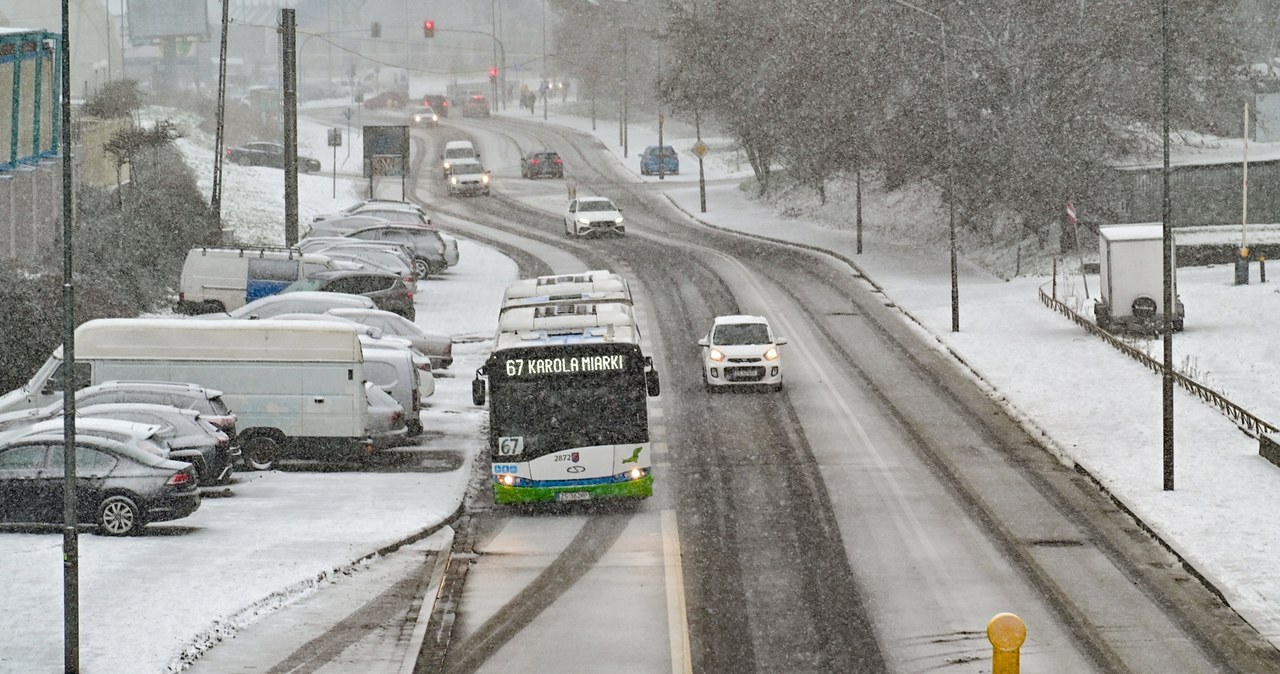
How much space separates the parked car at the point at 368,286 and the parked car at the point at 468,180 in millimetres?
32257

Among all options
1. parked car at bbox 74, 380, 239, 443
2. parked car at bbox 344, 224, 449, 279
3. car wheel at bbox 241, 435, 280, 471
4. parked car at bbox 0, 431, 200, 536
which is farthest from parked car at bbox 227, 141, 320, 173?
parked car at bbox 0, 431, 200, 536

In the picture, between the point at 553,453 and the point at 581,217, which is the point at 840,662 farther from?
the point at 581,217

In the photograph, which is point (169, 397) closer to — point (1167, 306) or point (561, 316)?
point (561, 316)

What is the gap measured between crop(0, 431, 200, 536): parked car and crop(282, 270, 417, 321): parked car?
17.8 metres

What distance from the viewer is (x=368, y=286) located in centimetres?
4097

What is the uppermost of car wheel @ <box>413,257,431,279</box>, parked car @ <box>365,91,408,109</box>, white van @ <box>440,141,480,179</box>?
parked car @ <box>365,91,408,109</box>

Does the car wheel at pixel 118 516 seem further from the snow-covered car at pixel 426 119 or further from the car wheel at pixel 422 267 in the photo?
the snow-covered car at pixel 426 119

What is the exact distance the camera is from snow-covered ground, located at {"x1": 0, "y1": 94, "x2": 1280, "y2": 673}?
18906mm

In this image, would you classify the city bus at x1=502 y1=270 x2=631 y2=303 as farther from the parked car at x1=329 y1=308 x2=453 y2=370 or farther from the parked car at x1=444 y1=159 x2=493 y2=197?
the parked car at x1=444 y1=159 x2=493 y2=197

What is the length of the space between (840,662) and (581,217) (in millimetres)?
42864

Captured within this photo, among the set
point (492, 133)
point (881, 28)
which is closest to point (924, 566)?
point (881, 28)

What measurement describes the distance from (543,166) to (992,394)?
50.2 meters

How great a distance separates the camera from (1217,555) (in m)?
21.5

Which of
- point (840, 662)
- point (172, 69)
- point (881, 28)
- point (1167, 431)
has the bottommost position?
point (840, 662)
